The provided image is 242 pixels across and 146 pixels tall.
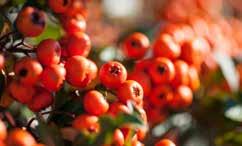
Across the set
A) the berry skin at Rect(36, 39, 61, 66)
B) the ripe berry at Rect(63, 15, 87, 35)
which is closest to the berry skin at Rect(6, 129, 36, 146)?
the berry skin at Rect(36, 39, 61, 66)

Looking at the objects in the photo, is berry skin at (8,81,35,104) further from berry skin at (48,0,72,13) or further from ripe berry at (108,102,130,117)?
berry skin at (48,0,72,13)

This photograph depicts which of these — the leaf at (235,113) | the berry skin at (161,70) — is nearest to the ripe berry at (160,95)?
the berry skin at (161,70)

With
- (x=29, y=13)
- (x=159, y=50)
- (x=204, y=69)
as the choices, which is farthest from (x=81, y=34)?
(x=204, y=69)

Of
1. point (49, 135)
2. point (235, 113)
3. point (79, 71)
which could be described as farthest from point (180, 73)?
point (49, 135)

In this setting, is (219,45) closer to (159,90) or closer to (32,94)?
(159,90)

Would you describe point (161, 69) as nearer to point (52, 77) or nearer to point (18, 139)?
point (52, 77)

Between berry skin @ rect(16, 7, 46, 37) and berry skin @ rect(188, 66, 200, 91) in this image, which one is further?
berry skin @ rect(188, 66, 200, 91)
